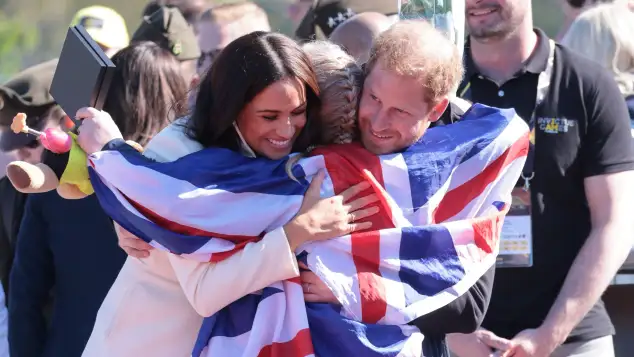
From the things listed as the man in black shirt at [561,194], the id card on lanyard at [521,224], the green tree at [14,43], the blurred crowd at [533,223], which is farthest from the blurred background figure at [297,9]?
the id card on lanyard at [521,224]

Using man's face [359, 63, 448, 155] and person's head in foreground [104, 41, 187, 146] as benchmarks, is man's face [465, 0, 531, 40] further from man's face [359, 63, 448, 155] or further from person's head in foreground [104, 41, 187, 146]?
man's face [359, 63, 448, 155]

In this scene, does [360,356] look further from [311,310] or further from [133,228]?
[133,228]

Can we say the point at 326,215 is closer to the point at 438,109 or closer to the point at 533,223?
the point at 438,109

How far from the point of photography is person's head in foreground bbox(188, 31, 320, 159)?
2268 millimetres

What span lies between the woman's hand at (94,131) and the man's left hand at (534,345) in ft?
4.82

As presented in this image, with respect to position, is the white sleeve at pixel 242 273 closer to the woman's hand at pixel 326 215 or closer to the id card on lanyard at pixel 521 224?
the woman's hand at pixel 326 215

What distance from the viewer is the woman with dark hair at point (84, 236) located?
10.5 ft

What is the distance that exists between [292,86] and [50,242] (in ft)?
4.29

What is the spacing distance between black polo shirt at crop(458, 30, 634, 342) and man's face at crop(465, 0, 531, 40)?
139mm

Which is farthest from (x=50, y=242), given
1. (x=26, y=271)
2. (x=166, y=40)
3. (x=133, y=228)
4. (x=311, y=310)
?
(x=166, y=40)

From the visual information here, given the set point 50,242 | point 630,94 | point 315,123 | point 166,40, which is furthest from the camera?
point 166,40

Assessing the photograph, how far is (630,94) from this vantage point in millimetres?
4215

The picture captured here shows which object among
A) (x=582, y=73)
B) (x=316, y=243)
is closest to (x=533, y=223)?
(x=582, y=73)

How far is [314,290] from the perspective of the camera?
2.26m
